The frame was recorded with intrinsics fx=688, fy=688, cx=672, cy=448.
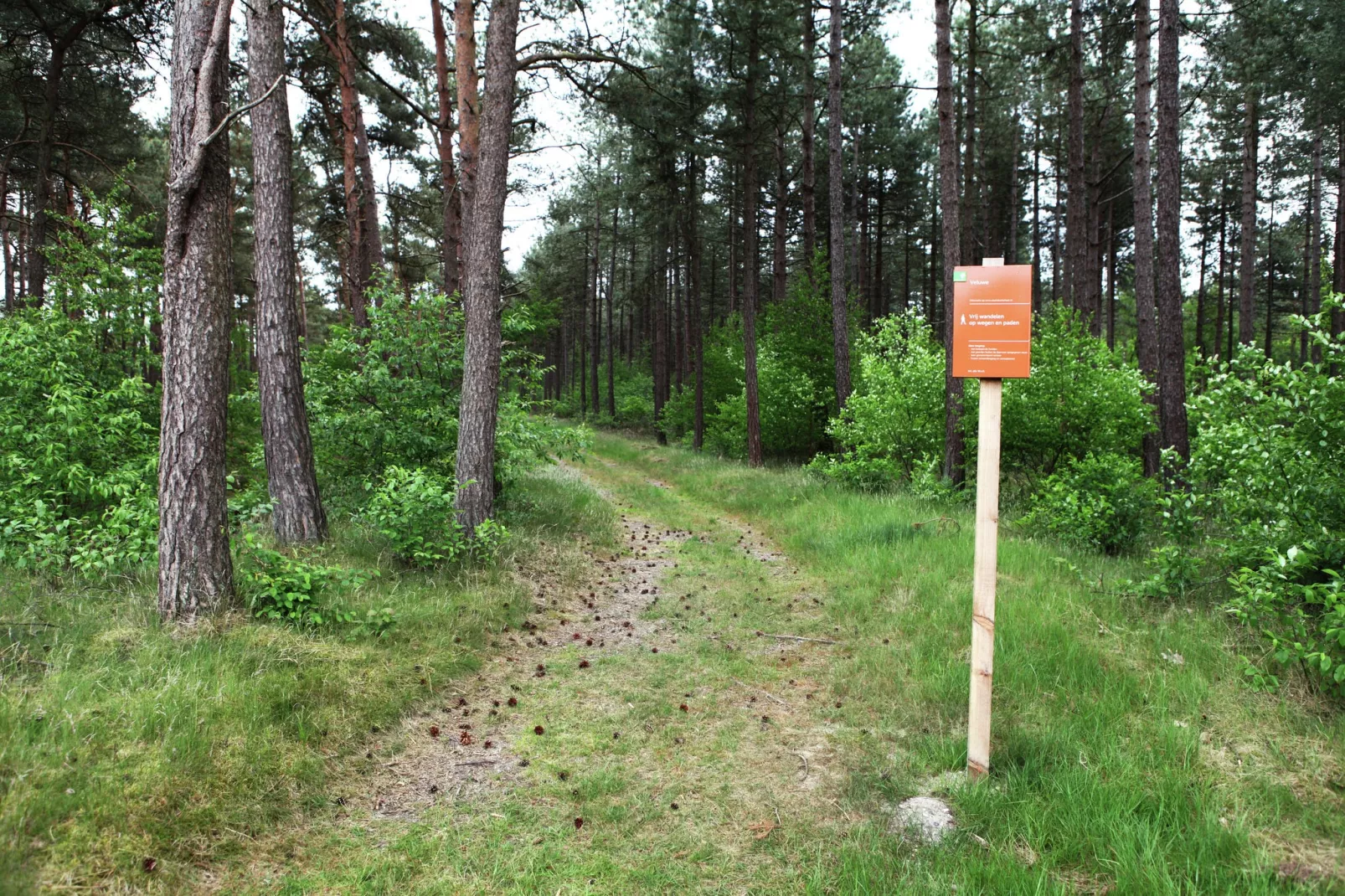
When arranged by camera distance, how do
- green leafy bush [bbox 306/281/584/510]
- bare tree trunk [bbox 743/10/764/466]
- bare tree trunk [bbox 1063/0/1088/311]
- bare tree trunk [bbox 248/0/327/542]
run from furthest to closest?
bare tree trunk [bbox 743/10/764/466] → bare tree trunk [bbox 1063/0/1088/311] → green leafy bush [bbox 306/281/584/510] → bare tree trunk [bbox 248/0/327/542]

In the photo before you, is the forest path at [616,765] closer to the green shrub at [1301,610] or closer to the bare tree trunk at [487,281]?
the bare tree trunk at [487,281]

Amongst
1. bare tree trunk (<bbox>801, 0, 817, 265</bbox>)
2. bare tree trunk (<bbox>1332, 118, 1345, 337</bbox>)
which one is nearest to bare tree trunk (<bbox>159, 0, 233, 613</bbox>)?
bare tree trunk (<bbox>801, 0, 817, 265</bbox>)

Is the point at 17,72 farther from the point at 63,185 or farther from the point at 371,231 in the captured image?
the point at 63,185

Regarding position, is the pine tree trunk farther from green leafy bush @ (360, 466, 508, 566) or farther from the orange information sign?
the orange information sign

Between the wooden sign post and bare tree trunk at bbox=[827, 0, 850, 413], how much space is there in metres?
9.83

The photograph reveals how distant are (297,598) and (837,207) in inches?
514

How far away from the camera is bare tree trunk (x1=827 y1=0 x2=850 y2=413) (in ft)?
44.9

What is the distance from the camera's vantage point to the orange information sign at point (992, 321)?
3.83 meters

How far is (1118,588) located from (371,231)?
13590 mm

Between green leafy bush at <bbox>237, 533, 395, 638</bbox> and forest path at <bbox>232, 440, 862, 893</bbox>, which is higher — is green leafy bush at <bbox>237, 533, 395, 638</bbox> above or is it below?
above

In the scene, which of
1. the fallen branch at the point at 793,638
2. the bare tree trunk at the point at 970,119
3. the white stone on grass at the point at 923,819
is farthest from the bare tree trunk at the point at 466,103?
the bare tree trunk at the point at 970,119

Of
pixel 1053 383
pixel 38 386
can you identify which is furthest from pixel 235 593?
pixel 1053 383

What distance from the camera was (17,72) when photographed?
12117 mm

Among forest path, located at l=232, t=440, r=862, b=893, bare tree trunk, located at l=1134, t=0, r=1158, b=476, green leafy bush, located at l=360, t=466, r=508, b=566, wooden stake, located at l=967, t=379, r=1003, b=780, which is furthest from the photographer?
bare tree trunk, located at l=1134, t=0, r=1158, b=476
